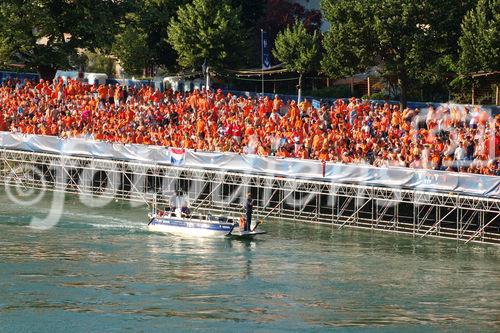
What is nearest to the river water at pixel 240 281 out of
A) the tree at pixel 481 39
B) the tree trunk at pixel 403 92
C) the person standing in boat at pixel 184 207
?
the person standing in boat at pixel 184 207

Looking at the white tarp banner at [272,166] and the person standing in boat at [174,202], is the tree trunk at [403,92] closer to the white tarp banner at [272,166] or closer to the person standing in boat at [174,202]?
the white tarp banner at [272,166]

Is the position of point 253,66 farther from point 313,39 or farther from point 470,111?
point 470,111

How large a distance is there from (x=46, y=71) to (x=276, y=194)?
100 ft

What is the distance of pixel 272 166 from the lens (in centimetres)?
5769

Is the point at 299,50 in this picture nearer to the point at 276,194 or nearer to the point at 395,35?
the point at 395,35

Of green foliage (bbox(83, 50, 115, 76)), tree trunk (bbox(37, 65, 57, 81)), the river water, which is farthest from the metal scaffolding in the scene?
green foliage (bbox(83, 50, 115, 76))

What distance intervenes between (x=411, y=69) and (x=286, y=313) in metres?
29.0

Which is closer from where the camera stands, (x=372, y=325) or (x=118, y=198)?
(x=372, y=325)

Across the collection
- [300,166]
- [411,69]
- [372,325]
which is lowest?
[372,325]

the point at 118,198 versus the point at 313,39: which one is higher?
the point at 313,39

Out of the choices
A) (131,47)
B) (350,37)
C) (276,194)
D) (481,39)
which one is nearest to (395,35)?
(350,37)

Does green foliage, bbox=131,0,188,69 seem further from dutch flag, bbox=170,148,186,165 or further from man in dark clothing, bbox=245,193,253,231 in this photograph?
man in dark clothing, bbox=245,193,253,231

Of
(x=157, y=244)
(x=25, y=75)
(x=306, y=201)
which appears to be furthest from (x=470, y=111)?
(x=25, y=75)

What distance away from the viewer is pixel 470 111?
5997 centimetres
